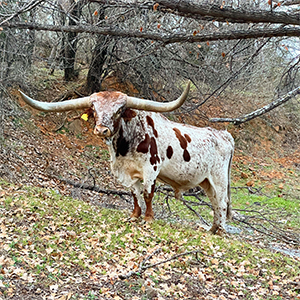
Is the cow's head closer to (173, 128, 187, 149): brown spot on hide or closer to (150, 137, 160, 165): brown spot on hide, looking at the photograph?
(150, 137, 160, 165): brown spot on hide

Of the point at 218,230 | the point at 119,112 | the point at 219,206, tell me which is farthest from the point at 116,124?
the point at 218,230

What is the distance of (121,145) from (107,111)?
82cm

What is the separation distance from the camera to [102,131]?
6023 mm

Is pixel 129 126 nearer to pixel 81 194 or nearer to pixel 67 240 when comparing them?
Result: pixel 67 240

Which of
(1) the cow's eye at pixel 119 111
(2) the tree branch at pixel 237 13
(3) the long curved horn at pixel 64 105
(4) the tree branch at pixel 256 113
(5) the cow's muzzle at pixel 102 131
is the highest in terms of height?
(2) the tree branch at pixel 237 13

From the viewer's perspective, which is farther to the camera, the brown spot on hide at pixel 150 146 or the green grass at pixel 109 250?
the brown spot on hide at pixel 150 146

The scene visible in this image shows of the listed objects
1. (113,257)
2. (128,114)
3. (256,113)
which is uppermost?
(256,113)

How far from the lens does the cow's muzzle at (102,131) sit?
19.7 feet

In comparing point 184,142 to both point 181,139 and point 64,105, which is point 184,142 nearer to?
point 181,139

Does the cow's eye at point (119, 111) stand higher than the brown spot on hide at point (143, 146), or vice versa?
the cow's eye at point (119, 111)

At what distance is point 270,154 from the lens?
2127cm

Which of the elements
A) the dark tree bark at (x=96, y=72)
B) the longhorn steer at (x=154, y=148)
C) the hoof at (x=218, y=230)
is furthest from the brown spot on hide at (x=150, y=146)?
the dark tree bark at (x=96, y=72)

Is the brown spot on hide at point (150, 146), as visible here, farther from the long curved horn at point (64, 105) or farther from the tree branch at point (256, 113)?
the tree branch at point (256, 113)

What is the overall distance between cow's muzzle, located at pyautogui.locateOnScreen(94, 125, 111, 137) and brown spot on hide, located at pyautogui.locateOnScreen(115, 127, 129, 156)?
735mm
